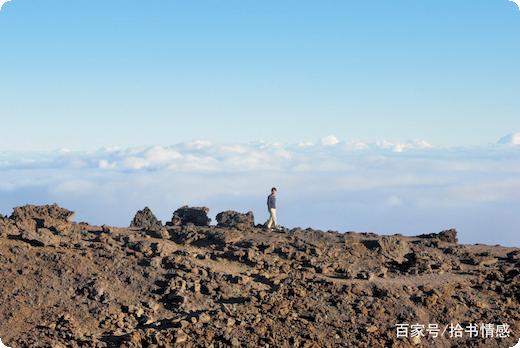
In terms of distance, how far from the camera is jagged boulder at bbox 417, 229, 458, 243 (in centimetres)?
2572

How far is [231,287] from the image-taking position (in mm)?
18531

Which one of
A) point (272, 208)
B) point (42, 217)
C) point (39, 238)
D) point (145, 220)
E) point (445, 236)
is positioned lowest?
point (39, 238)

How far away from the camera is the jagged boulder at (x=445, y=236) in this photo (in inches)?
1013

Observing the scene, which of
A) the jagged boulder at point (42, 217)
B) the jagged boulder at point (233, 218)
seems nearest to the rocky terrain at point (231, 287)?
the jagged boulder at point (42, 217)

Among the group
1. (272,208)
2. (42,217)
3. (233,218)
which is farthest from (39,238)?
(272,208)

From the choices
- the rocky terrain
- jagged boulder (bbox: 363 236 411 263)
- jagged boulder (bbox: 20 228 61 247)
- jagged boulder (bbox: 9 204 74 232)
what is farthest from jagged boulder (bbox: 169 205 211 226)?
jagged boulder (bbox: 363 236 411 263)

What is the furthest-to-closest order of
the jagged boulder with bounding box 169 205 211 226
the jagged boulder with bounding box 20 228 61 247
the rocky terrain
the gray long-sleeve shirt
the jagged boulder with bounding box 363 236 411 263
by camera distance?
the jagged boulder with bounding box 169 205 211 226, the gray long-sleeve shirt, the jagged boulder with bounding box 363 236 411 263, the jagged boulder with bounding box 20 228 61 247, the rocky terrain

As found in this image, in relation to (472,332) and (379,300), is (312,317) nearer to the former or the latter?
(379,300)

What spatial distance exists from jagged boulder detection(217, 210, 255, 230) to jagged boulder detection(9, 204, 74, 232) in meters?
5.97

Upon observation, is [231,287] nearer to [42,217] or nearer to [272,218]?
[272,218]

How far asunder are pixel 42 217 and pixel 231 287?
8263mm

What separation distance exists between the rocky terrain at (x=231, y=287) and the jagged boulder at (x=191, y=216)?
2776 millimetres

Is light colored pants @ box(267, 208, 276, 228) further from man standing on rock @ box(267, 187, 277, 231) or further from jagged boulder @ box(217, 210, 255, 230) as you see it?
jagged boulder @ box(217, 210, 255, 230)

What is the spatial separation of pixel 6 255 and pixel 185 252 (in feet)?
17.6
